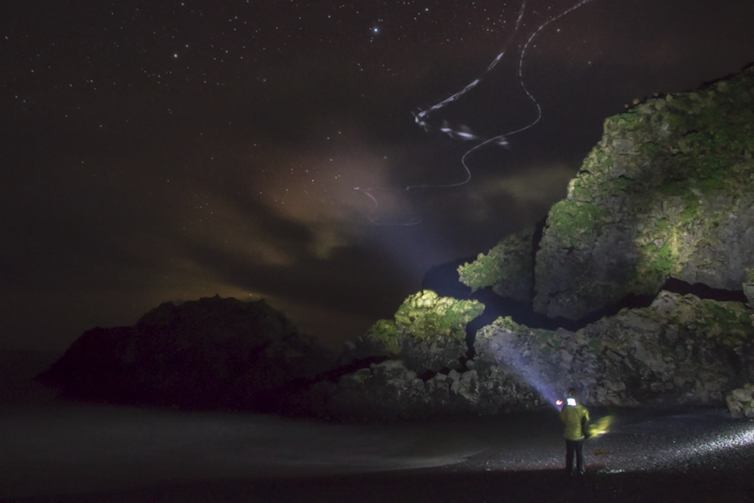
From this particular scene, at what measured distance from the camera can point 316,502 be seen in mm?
9539

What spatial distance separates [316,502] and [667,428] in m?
13.1

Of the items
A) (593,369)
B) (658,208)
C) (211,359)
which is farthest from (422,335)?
(658,208)

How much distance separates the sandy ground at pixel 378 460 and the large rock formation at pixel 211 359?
496 centimetres

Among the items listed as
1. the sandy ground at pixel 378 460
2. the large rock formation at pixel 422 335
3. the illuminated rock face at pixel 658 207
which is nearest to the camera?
the sandy ground at pixel 378 460

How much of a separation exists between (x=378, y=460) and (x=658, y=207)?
2076 centimetres

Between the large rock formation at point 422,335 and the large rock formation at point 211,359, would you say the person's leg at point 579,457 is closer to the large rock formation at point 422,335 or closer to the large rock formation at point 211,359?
the large rock formation at point 422,335

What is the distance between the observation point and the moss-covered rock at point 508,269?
35812mm

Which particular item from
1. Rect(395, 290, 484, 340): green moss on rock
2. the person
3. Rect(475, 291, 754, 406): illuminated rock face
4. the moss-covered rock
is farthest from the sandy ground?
the moss-covered rock

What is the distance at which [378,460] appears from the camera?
1509 cm

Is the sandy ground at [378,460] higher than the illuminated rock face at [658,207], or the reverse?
the illuminated rock face at [658,207]

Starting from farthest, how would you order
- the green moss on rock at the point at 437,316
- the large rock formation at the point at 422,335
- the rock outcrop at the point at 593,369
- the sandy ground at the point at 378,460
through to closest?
the green moss on rock at the point at 437,316
the large rock formation at the point at 422,335
the rock outcrop at the point at 593,369
the sandy ground at the point at 378,460

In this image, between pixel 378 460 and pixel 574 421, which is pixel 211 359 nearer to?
pixel 378 460

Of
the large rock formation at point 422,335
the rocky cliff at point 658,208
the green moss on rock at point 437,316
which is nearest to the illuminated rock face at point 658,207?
the rocky cliff at point 658,208

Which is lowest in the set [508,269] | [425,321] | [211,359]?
[211,359]
